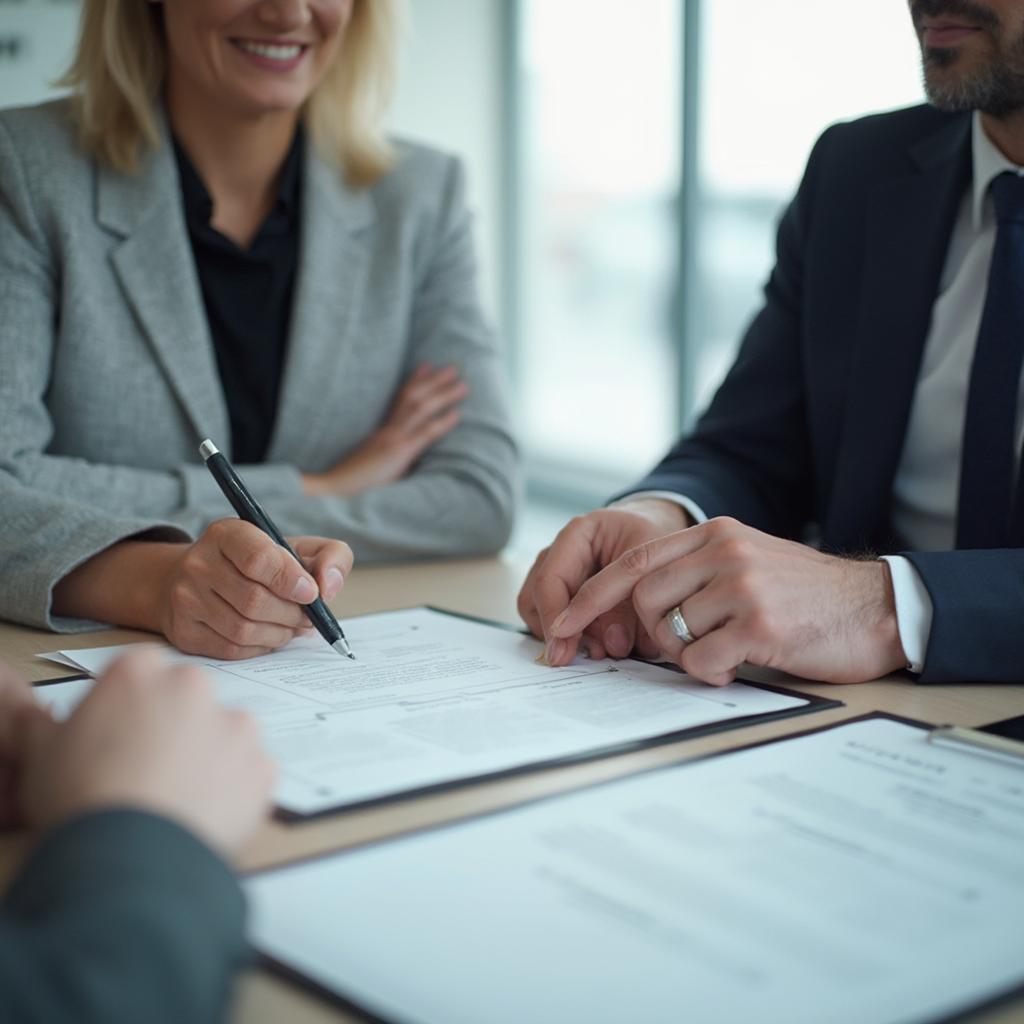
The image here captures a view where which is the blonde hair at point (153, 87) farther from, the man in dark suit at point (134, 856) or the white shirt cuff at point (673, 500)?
the man in dark suit at point (134, 856)

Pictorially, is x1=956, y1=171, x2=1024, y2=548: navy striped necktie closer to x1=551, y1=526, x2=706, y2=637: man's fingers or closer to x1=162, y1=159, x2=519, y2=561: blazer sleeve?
x1=551, y1=526, x2=706, y2=637: man's fingers

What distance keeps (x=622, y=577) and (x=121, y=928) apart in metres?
0.63

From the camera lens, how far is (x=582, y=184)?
15.1 ft

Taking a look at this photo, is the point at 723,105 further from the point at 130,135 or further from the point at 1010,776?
the point at 1010,776

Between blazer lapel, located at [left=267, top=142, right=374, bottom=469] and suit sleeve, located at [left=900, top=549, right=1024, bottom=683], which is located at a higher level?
blazer lapel, located at [left=267, top=142, right=374, bottom=469]

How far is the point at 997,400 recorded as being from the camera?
137 centimetres

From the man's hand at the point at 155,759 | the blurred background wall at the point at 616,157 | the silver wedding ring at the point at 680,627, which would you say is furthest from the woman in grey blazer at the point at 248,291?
the blurred background wall at the point at 616,157

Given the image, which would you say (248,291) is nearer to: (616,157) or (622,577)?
(622,577)

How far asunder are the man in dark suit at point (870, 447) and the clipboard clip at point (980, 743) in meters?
0.16

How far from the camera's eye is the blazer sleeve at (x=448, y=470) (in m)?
1.66

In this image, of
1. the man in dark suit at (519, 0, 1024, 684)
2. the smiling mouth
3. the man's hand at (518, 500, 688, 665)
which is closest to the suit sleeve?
the man in dark suit at (519, 0, 1024, 684)

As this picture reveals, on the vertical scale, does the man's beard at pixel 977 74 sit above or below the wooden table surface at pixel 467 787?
above

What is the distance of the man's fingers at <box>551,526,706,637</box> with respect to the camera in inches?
43.1

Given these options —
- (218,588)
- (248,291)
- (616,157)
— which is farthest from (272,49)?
(616,157)
